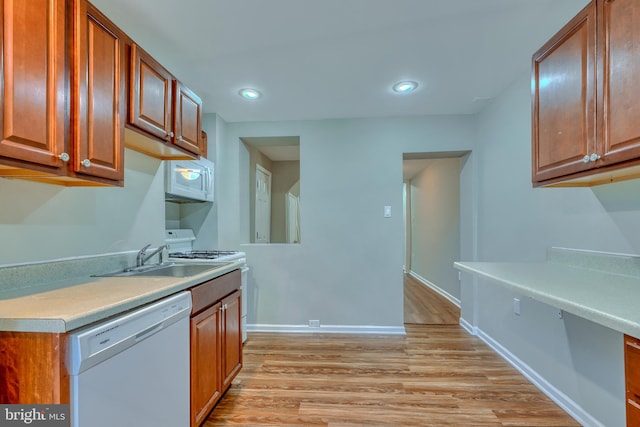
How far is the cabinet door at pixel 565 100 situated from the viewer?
125cm

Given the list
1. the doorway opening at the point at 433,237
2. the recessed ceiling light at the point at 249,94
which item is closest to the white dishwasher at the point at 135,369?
the recessed ceiling light at the point at 249,94

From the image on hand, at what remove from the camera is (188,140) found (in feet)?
6.46

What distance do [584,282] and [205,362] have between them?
2019mm

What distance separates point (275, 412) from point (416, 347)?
1.51 metres

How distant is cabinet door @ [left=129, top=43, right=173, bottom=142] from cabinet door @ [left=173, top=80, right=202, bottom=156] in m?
0.04

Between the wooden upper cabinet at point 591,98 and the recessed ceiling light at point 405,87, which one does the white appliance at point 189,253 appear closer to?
the recessed ceiling light at point 405,87

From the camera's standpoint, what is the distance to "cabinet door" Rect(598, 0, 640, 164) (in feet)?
3.49

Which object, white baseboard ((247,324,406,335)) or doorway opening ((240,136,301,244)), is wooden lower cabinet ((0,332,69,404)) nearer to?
white baseboard ((247,324,406,335))

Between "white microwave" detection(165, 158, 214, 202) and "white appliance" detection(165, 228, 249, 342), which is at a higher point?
"white microwave" detection(165, 158, 214, 202)

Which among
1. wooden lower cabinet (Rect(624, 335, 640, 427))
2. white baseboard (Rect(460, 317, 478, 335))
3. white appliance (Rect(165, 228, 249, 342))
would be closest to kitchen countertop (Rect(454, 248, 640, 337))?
wooden lower cabinet (Rect(624, 335, 640, 427))

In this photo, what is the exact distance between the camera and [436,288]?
190 inches

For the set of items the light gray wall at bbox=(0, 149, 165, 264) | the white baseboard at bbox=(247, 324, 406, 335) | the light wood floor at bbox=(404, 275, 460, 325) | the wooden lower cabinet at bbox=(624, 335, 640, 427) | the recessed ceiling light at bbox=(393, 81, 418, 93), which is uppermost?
the recessed ceiling light at bbox=(393, 81, 418, 93)

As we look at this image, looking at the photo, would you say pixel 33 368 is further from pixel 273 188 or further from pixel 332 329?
pixel 273 188

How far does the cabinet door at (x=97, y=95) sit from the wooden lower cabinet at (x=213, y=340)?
30.2 inches
